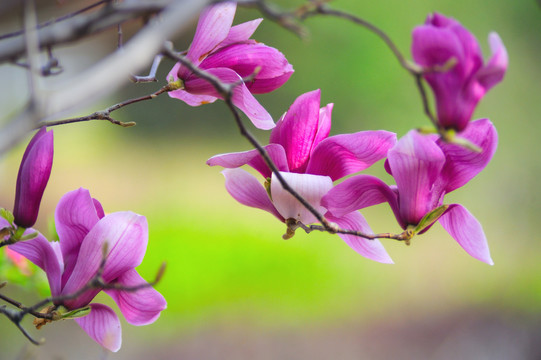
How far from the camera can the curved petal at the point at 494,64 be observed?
7.2 inches

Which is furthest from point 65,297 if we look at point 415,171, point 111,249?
point 415,171

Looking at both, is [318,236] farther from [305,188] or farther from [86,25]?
[86,25]

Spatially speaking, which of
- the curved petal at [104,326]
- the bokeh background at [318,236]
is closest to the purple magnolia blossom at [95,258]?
the curved petal at [104,326]

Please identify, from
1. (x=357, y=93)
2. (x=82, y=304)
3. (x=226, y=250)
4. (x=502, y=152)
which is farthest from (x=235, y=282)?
(x=82, y=304)

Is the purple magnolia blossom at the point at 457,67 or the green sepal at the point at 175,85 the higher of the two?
the purple magnolia blossom at the point at 457,67

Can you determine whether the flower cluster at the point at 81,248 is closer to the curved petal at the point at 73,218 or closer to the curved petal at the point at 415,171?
the curved petal at the point at 73,218

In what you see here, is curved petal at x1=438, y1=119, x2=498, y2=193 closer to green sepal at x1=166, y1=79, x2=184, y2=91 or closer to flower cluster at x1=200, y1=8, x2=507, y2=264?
flower cluster at x1=200, y1=8, x2=507, y2=264

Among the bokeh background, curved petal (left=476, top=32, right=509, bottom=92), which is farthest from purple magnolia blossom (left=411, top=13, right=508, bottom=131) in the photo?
the bokeh background

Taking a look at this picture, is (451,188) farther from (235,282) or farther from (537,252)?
(537,252)

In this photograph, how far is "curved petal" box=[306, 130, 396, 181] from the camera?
249 millimetres

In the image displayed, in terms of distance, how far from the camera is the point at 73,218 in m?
0.26

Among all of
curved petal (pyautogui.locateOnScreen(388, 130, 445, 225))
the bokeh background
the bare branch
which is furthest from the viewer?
the bokeh background

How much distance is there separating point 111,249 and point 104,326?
0.04m

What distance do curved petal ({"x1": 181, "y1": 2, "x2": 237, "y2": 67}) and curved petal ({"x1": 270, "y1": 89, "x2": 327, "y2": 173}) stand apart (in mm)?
46
